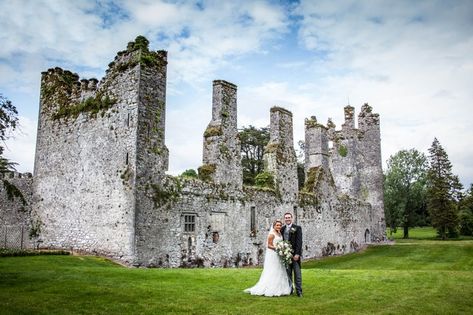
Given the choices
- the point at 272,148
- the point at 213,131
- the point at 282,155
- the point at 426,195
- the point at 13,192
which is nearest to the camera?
the point at 213,131

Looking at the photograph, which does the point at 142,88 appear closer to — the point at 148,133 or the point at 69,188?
the point at 148,133

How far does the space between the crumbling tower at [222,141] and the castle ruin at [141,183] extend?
0.05 metres

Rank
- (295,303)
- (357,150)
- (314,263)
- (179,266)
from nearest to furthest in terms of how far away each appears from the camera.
→ (295,303) < (179,266) < (314,263) < (357,150)

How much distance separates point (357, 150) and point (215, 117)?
866 inches

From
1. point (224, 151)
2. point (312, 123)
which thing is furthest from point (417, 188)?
point (224, 151)

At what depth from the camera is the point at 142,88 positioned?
65.6ft

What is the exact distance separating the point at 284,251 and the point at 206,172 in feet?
39.2

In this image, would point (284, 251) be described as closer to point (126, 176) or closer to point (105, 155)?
point (126, 176)

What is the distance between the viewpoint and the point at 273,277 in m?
11.5

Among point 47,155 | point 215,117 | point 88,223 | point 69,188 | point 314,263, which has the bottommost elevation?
point 314,263

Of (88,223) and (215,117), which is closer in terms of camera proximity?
(88,223)

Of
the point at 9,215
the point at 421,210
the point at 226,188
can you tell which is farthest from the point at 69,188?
the point at 421,210

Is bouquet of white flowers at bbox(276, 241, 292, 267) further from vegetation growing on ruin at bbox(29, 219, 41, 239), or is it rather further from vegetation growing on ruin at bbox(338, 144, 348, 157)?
vegetation growing on ruin at bbox(338, 144, 348, 157)

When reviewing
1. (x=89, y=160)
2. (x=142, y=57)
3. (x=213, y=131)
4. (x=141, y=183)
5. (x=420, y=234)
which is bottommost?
(x=420, y=234)
